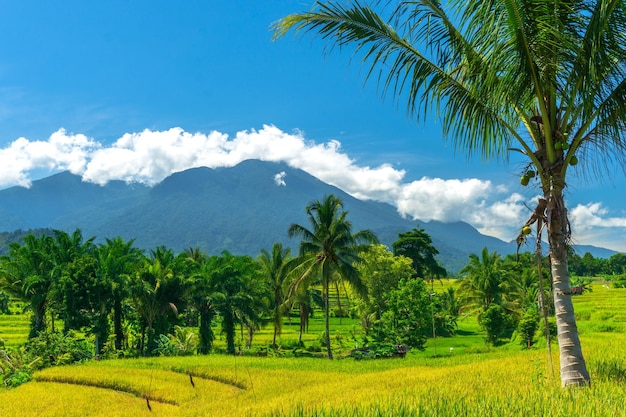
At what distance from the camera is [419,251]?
6194cm

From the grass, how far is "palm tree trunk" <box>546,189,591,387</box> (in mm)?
394

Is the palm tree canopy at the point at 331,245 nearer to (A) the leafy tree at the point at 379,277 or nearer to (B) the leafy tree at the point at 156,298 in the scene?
(B) the leafy tree at the point at 156,298

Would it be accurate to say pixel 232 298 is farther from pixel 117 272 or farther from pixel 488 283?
pixel 488 283

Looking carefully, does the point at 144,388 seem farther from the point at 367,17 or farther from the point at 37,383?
the point at 367,17

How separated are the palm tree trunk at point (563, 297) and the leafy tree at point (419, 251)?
5376 cm

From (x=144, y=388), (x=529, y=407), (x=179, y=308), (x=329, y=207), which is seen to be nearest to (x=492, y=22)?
(x=529, y=407)

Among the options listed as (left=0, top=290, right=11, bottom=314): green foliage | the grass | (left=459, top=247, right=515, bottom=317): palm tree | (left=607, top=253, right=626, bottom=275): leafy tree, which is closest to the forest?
(left=459, top=247, right=515, bottom=317): palm tree

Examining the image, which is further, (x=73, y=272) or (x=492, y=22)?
(x=73, y=272)

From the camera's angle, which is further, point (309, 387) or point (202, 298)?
point (202, 298)

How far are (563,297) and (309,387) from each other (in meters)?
10.4

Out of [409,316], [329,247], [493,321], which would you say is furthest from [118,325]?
[493,321]

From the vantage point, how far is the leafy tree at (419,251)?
200 feet

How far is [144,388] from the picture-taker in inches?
689

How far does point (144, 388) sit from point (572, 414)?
1593 cm
